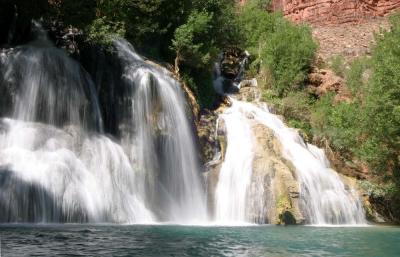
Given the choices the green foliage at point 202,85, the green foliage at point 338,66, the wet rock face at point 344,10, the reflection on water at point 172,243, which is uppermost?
the wet rock face at point 344,10

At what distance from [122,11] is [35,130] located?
12.1m

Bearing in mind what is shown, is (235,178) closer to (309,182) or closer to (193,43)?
(309,182)

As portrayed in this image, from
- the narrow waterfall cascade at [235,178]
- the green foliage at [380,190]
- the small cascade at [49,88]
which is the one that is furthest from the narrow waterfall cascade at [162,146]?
the green foliage at [380,190]

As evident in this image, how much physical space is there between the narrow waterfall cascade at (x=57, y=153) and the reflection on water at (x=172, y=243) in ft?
5.99

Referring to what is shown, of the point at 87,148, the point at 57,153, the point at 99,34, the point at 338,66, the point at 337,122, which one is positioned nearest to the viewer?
the point at 57,153

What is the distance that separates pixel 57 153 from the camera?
693 inches

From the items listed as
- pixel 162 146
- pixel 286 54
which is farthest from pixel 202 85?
pixel 286 54

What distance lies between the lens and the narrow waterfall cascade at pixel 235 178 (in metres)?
21.8

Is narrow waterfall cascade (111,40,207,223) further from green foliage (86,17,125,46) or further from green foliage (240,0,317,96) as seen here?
green foliage (240,0,317,96)

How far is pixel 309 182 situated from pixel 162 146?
287 inches

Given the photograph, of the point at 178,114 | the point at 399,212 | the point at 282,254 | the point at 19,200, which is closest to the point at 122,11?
the point at 178,114

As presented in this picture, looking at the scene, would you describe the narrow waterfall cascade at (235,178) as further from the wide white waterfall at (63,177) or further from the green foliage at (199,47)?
the green foliage at (199,47)

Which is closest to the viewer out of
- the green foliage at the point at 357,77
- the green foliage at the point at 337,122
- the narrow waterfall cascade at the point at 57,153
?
the narrow waterfall cascade at the point at 57,153

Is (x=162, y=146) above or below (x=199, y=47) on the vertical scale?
below
